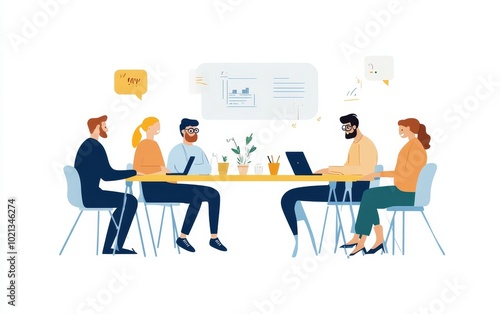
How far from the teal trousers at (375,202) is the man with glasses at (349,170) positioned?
24cm

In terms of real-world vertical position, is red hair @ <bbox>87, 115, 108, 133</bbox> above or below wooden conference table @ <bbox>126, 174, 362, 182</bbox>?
above

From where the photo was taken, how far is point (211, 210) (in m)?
7.04

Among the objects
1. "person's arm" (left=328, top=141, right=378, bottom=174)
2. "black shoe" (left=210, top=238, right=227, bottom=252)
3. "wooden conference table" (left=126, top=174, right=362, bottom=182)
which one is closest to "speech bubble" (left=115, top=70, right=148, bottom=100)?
"wooden conference table" (left=126, top=174, right=362, bottom=182)

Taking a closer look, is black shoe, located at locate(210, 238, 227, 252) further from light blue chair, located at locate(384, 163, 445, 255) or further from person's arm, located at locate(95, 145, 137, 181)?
light blue chair, located at locate(384, 163, 445, 255)

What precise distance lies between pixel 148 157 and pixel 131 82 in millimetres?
A: 827

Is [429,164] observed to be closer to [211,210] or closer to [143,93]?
[211,210]

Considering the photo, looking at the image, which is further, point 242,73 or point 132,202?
point 242,73

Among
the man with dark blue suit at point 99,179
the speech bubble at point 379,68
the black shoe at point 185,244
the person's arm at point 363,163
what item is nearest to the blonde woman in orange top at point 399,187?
the person's arm at point 363,163

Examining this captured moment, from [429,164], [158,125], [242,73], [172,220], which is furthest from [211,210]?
[429,164]

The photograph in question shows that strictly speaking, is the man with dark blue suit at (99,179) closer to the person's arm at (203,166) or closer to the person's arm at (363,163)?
the person's arm at (203,166)

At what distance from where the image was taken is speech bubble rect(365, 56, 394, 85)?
24.2ft

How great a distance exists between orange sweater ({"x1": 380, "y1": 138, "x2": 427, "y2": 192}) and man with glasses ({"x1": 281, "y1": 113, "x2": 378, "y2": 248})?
311mm

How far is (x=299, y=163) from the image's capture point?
271 inches

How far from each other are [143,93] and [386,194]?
8.26ft
